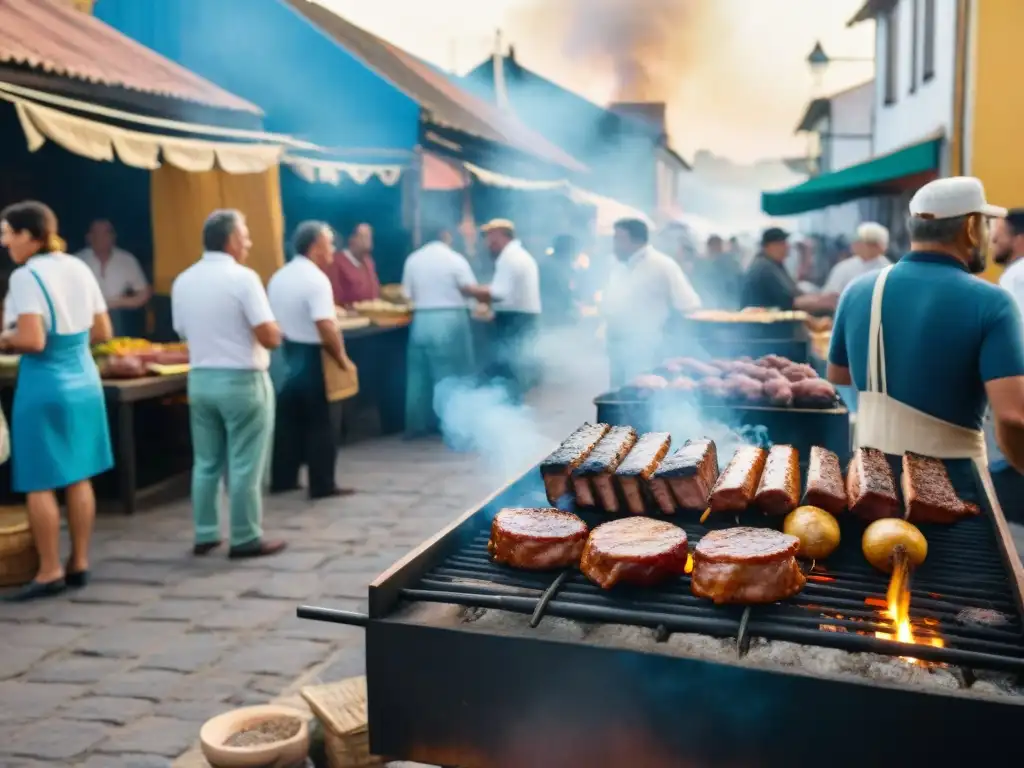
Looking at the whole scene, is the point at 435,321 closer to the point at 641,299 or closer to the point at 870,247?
the point at 641,299

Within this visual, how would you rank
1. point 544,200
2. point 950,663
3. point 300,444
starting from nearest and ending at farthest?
point 950,663 → point 300,444 → point 544,200

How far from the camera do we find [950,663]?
204 centimetres

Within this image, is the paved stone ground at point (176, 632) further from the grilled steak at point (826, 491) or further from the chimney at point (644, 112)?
the chimney at point (644, 112)

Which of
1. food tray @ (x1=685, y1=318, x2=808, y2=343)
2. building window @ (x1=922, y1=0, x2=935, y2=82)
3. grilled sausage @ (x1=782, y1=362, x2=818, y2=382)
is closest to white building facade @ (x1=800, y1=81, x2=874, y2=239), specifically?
building window @ (x1=922, y1=0, x2=935, y2=82)

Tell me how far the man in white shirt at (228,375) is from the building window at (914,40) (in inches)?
615

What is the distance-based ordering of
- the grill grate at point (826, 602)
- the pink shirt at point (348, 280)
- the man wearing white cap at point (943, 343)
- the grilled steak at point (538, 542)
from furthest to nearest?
the pink shirt at point (348, 280) → the man wearing white cap at point (943, 343) → the grilled steak at point (538, 542) → the grill grate at point (826, 602)

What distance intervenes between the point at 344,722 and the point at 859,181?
1424cm

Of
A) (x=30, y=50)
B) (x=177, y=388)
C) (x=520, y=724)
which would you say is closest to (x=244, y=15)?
(x=30, y=50)

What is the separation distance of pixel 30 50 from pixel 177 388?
299 centimetres

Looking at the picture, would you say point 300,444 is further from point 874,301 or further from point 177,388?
point 874,301

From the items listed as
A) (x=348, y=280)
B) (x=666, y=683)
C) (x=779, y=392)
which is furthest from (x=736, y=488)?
(x=348, y=280)

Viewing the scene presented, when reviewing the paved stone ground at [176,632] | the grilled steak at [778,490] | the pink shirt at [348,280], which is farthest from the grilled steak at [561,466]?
the pink shirt at [348,280]

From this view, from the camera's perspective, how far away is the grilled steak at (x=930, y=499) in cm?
297

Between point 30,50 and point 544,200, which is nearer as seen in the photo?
point 30,50
